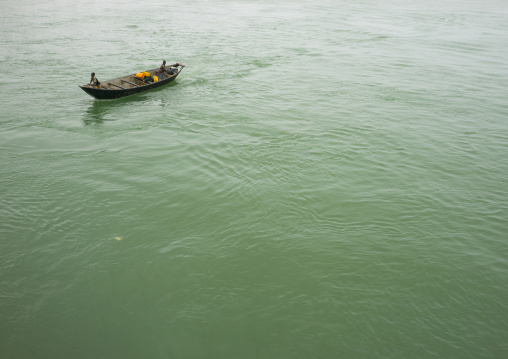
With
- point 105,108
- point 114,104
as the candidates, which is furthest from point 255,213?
point 114,104

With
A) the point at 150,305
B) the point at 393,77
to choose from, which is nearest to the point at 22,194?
the point at 150,305

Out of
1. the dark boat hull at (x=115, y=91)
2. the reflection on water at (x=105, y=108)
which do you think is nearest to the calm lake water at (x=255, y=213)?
the reflection on water at (x=105, y=108)

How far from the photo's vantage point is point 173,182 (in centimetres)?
1198

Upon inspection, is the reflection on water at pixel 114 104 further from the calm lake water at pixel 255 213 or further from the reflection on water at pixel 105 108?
the calm lake water at pixel 255 213

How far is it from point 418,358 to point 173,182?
8.02 metres

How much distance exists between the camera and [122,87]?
60.8 feet

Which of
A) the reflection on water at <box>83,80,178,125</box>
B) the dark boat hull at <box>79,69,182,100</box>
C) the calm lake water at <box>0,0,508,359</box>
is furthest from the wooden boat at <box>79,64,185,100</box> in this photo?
the calm lake water at <box>0,0,508,359</box>

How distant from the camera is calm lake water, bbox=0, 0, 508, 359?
7.48 m

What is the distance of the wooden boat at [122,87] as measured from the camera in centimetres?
1678

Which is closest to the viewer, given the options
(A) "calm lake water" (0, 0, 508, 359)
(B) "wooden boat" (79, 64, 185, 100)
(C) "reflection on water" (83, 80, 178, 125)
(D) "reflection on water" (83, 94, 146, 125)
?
(A) "calm lake water" (0, 0, 508, 359)

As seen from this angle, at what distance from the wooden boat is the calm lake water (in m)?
0.49

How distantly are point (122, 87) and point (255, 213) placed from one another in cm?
1146

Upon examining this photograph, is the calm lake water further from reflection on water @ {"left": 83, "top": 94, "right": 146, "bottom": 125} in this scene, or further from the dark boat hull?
the dark boat hull

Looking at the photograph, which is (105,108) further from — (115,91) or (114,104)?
(115,91)
